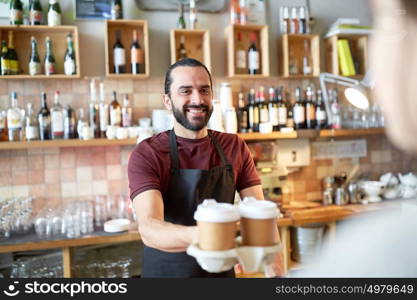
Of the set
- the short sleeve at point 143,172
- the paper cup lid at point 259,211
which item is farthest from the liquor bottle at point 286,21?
the paper cup lid at point 259,211

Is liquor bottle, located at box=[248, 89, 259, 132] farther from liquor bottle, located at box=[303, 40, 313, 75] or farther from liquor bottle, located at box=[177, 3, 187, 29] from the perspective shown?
liquor bottle, located at box=[177, 3, 187, 29]

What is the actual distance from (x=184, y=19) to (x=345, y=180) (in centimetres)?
157

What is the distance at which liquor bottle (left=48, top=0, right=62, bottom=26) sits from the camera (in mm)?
2186

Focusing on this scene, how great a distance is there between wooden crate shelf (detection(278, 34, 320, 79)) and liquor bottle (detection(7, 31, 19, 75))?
163 centimetres

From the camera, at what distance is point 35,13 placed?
86.0 inches

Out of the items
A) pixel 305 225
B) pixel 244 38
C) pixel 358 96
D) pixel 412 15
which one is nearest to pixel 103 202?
pixel 305 225

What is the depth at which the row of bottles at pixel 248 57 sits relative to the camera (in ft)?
8.16

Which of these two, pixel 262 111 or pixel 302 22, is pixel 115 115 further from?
pixel 302 22

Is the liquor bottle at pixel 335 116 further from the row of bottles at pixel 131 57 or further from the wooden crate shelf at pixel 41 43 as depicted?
the wooden crate shelf at pixel 41 43

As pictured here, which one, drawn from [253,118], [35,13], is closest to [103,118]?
[35,13]

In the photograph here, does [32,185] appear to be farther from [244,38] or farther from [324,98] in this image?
[324,98]

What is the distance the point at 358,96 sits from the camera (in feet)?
6.02

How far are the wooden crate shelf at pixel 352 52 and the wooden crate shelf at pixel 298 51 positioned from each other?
125 mm

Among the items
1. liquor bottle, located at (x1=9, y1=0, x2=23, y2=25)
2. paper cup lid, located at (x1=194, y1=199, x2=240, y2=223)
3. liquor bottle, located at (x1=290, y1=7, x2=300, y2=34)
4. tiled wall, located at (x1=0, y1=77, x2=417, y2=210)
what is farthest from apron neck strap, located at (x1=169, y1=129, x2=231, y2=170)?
liquor bottle, located at (x1=290, y1=7, x2=300, y2=34)
